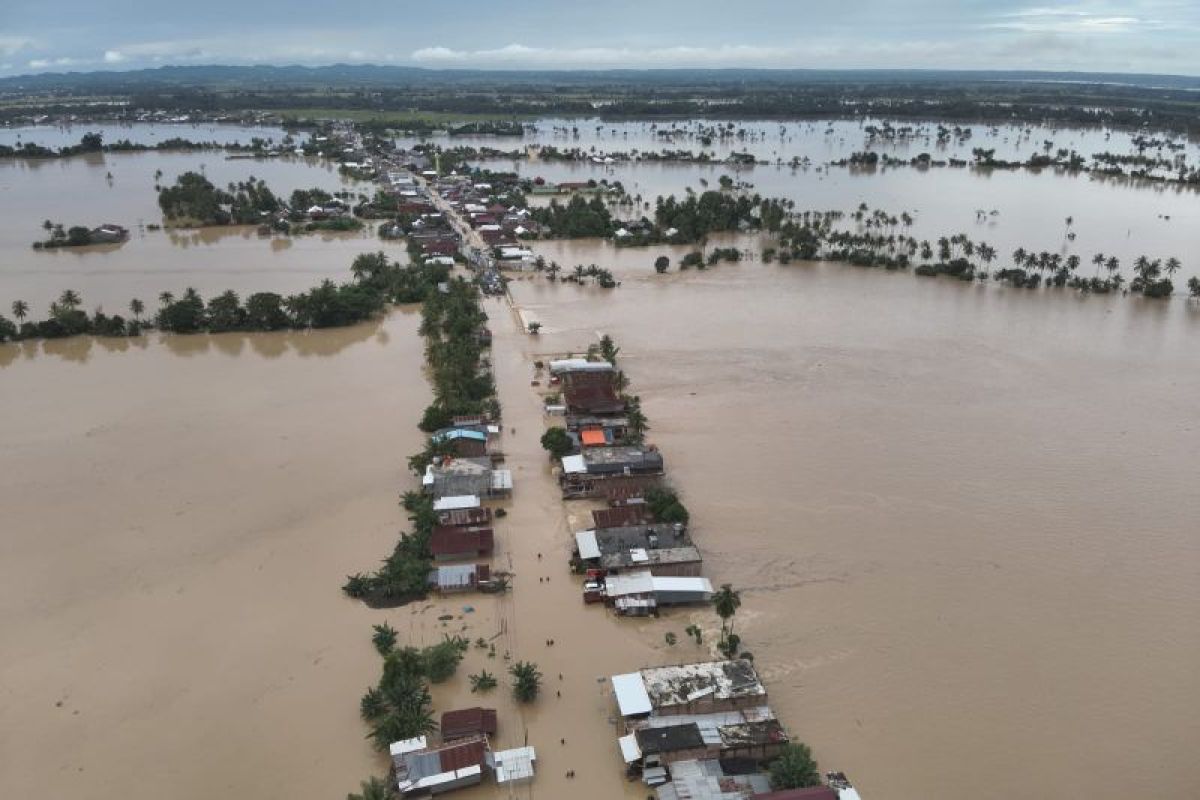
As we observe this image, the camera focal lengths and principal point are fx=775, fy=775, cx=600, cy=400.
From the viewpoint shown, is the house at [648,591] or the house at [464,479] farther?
the house at [464,479]

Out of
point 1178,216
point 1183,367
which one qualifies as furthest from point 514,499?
point 1178,216

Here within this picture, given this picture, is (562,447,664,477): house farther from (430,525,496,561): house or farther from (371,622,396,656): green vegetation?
(371,622,396,656): green vegetation

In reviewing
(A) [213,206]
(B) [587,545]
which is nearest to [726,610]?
(B) [587,545]

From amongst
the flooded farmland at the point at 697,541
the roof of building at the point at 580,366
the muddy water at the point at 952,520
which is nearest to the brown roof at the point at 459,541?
the flooded farmland at the point at 697,541

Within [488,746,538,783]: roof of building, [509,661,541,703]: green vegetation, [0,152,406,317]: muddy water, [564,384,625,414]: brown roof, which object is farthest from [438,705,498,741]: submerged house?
[0,152,406,317]: muddy water

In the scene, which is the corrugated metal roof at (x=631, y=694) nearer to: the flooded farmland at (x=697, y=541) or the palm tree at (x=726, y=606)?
the flooded farmland at (x=697, y=541)

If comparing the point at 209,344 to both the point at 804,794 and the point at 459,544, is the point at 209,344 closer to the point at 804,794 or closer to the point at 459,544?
the point at 459,544

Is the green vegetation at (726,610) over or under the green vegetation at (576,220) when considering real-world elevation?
under
